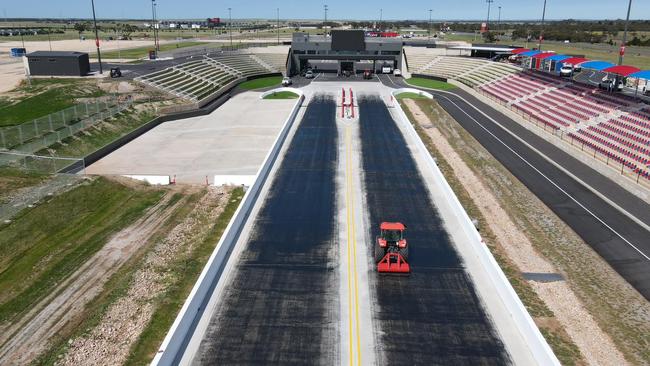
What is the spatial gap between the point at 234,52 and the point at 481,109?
5344 centimetres

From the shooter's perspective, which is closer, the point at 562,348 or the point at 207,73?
the point at 562,348

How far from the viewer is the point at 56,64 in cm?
6731

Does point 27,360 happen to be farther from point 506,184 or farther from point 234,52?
point 234,52

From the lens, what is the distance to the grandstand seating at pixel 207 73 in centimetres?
6359

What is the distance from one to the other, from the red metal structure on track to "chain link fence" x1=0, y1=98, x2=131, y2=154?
30.3 meters

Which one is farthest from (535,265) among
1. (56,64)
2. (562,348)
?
(56,64)

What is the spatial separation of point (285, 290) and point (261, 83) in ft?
211

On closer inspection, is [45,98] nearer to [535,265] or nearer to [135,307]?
[135,307]

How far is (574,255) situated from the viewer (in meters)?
24.0

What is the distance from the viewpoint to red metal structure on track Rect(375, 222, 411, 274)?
21.3m

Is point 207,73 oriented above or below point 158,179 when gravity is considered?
above

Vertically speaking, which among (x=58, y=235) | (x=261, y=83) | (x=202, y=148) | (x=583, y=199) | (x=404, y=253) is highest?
(x=261, y=83)

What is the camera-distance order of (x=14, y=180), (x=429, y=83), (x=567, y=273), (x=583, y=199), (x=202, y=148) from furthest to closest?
(x=429, y=83), (x=202, y=148), (x=14, y=180), (x=583, y=199), (x=567, y=273)

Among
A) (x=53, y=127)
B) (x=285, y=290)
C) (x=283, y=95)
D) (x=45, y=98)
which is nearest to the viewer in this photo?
(x=285, y=290)
